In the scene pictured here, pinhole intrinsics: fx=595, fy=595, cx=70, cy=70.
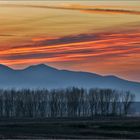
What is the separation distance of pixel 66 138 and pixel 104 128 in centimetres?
2438

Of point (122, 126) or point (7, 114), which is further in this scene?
point (7, 114)

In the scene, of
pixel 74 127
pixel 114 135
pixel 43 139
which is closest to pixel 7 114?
pixel 74 127

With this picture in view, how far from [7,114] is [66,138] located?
415 feet

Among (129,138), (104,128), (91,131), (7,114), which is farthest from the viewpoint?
(7,114)

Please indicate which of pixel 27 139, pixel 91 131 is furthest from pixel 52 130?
pixel 27 139

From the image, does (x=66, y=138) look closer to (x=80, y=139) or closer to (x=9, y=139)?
(x=80, y=139)

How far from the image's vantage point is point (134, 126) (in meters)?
98.9

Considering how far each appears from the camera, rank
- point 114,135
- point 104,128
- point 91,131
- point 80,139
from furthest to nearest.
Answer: point 104,128 < point 91,131 < point 114,135 < point 80,139

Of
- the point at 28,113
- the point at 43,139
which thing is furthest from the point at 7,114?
the point at 43,139

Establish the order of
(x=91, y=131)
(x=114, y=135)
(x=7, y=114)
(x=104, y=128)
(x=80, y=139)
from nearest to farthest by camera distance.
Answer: (x=80, y=139) < (x=114, y=135) < (x=91, y=131) < (x=104, y=128) < (x=7, y=114)

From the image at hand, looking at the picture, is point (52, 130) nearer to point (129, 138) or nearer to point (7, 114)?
point (129, 138)

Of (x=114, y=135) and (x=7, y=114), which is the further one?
(x=7, y=114)

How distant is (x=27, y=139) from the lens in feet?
217

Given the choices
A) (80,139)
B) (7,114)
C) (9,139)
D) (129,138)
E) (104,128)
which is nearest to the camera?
(9,139)
